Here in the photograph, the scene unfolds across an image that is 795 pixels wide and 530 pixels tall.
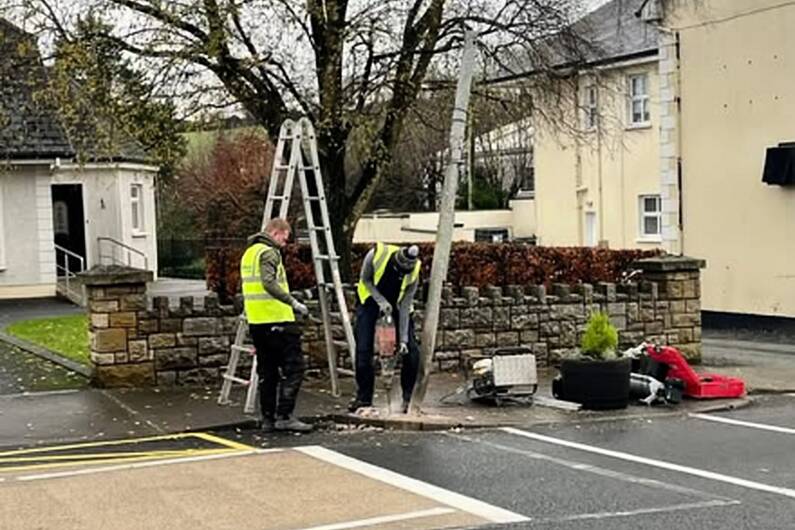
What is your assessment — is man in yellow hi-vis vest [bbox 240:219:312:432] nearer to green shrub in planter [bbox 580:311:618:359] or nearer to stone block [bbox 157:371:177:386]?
stone block [bbox 157:371:177:386]

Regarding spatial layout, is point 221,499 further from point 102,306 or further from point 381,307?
point 102,306

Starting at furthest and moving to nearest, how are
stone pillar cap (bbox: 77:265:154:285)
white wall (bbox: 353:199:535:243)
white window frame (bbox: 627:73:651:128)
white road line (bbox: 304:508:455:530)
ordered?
white wall (bbox: 353:199:535:243) < white window frame (bbox: 627:73:651:128) < stone pillar cap (bbox: 77:265:154:285) < white road line (bbox: 304:508:455:530)

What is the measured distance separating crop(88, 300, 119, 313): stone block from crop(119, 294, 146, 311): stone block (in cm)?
8

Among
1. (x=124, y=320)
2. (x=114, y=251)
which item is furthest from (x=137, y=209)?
(x=124, y=320)

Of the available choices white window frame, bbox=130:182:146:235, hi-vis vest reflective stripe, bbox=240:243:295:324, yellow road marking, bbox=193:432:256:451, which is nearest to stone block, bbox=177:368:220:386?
yellow road marking, bbox=193:432:256:451

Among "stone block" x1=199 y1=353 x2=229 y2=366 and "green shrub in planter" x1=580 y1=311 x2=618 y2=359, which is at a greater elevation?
"green shrub in planter" x1=580 y1=311 x2=618 y2=359

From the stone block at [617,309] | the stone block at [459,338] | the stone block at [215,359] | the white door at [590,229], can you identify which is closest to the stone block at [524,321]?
the stone block at [459,338]

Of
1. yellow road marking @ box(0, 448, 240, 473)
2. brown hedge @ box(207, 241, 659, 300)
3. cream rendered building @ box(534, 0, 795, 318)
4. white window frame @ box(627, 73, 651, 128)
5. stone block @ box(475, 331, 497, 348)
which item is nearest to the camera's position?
yellow road marking @ box(0, 448, 240, 473)

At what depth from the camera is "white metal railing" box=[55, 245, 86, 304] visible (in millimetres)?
26669

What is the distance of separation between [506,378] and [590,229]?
67.8 feet

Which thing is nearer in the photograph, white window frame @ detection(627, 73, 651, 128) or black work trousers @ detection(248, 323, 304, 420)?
black work trousers @ detection(248, 323, 304, 420)

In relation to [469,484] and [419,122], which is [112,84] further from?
[469,484]

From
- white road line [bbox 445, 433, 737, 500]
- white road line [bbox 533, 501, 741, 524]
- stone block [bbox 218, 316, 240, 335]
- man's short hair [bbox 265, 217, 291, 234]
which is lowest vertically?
white road line [bbox 445, 433, 737, 500]

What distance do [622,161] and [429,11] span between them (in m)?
14.4
